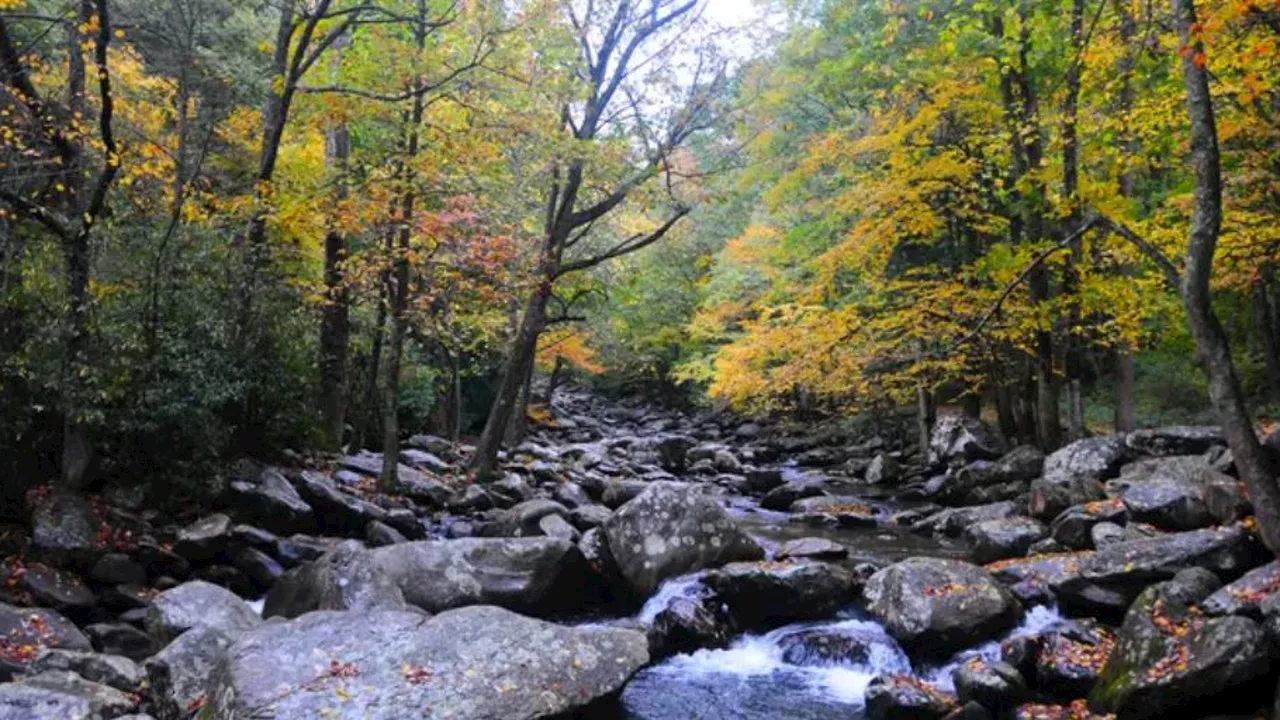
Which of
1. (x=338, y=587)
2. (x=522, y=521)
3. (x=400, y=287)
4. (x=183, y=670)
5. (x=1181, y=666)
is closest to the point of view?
(x=1181, y=666)

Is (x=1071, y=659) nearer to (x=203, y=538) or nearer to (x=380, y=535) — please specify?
(x=380, y=535)

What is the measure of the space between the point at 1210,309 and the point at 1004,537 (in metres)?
5.15

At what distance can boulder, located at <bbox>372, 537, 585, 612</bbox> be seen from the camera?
9.27 meters

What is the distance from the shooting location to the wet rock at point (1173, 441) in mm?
13891

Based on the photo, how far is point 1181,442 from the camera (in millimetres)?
13969

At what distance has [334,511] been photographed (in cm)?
1220

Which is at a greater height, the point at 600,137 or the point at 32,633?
the point at 600,137

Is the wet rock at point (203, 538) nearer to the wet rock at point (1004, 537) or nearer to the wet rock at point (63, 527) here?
the wet rock at point (63, 527)

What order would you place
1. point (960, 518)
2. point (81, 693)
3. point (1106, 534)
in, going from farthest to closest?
point (960, 518), point (1106, 534), point (81, 693)

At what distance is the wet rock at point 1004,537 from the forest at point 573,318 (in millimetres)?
67

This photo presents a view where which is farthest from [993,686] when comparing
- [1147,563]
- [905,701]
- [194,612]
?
[194,612]

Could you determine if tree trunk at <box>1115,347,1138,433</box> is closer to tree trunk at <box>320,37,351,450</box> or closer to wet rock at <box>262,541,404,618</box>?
wet rock at <box>262,541,404,618</box>

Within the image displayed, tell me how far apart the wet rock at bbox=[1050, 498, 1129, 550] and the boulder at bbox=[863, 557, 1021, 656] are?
247 centimetres

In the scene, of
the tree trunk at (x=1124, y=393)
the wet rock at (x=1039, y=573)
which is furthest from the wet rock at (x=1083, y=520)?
the tree trunk at (x=1124, y=393)
